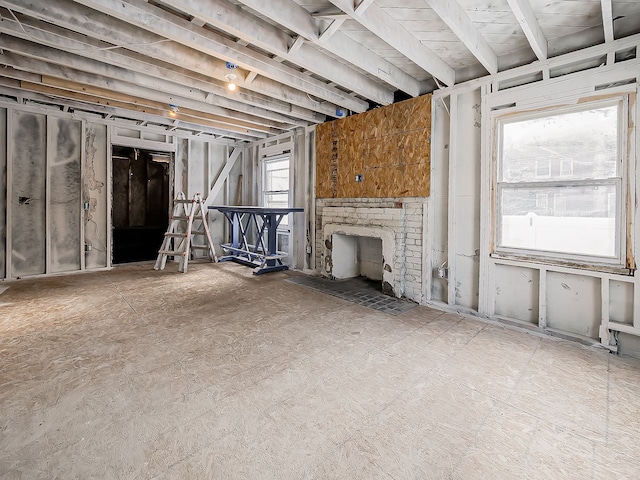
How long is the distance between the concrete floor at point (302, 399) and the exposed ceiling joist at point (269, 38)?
8.89ft

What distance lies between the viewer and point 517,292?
11.0ft

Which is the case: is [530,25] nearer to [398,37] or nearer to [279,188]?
[398,37]

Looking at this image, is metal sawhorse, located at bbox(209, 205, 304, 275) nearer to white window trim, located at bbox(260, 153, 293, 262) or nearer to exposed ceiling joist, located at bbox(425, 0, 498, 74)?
white window trim, located at bbox(260, 153, 293, 262)

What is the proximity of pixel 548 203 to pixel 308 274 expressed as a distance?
12.1 ft

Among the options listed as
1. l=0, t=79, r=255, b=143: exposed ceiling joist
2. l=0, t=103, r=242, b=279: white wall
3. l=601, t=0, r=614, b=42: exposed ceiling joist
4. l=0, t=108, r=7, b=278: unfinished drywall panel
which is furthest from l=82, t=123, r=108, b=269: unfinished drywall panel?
l=601, t=0, r=614, b=42: exposed ceiling joist

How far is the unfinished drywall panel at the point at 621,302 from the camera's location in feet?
8.92

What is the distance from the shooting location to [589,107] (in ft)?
9.34

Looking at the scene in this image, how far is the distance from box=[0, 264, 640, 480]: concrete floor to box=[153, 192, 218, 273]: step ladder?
2.40 meters

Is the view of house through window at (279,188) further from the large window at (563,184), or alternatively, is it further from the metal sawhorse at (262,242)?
the large window at (563,184)

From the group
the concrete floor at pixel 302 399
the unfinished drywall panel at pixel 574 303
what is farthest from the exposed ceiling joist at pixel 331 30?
the unfinished drywall panel at pixel 574 303

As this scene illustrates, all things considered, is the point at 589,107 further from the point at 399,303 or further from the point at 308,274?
the point at 308,274

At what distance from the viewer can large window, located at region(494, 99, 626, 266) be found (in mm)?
2770

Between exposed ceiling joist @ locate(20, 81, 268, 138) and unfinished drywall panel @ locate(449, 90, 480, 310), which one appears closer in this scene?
unfinished drywall panel @ locate(449, 90, 480, 310)

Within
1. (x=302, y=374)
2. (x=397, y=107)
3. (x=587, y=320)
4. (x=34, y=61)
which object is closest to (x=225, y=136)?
(x=34, y=61)
